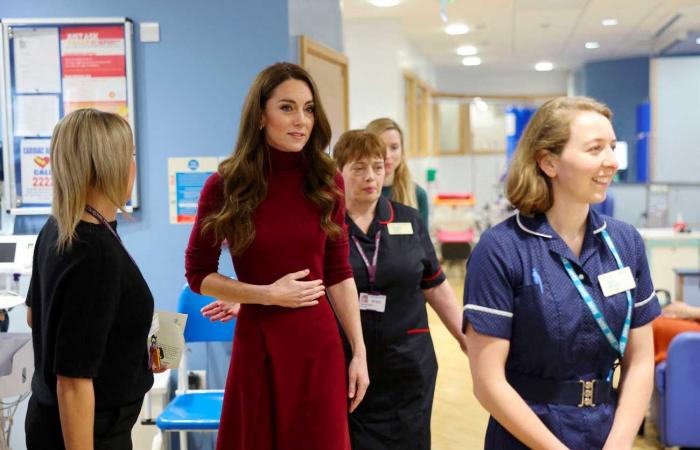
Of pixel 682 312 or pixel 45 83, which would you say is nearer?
pixel 45 83

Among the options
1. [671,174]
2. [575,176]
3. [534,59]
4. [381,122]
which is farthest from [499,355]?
[534,59]

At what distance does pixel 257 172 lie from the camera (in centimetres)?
190

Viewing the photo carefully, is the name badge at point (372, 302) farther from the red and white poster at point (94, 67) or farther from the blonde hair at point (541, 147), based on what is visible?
the red and white poster at point (94, 67)

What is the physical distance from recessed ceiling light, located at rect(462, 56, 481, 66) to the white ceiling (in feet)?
0.66

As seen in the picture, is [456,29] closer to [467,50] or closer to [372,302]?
[467,50]

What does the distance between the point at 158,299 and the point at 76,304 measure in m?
2.08

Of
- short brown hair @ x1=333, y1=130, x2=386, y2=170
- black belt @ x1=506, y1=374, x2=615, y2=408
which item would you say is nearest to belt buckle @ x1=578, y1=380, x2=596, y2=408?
black belt @ x1=506, y1=374, x2=615, y2=408

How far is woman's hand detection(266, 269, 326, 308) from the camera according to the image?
1.84 m

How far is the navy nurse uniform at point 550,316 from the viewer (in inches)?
62.1

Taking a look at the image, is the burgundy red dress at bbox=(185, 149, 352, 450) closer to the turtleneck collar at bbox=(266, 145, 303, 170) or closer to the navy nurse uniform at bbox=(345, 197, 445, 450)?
the turtleneck collar at bbox=(266, 145, 303, 170)

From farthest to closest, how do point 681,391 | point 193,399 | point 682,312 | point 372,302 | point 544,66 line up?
point 544,66 → point 682,312 → point 681,391 → point 193,399 → point 372,302

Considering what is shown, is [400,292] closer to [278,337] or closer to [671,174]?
[278,337]

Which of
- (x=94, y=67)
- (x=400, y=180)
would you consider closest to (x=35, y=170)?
(x=94, y=67)

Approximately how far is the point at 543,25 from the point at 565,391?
7485 millimetres
